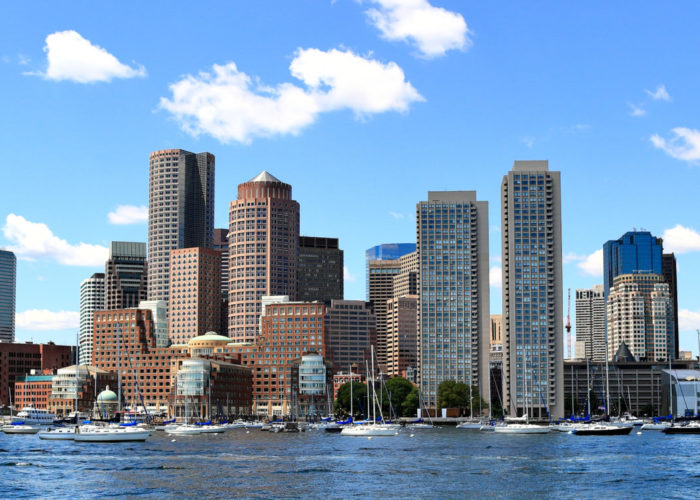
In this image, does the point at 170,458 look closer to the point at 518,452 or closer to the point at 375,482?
the point at 375,482

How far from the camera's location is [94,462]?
160 metres

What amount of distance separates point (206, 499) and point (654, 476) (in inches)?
2478

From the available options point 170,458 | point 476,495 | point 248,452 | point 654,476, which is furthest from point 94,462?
point 654,476

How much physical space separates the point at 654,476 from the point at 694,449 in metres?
57.8

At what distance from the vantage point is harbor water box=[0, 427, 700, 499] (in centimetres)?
12056

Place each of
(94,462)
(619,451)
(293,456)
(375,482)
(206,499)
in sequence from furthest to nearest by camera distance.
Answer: (619,451) → (293,456) → (94,462) → (375,482) → (206,499)

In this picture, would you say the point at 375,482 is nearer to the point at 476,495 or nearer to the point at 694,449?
the point at 476,495

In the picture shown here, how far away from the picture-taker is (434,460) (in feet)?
531

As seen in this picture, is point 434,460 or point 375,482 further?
point 434,460

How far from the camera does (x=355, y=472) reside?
468 feet

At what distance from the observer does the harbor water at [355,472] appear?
120562 mm

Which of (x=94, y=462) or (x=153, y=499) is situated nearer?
(x=153, y=499)

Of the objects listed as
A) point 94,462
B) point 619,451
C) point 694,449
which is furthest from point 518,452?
point 94,462

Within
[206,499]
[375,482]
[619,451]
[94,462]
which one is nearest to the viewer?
[206,499]
